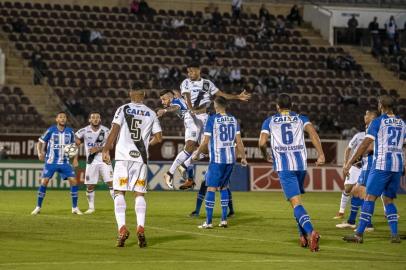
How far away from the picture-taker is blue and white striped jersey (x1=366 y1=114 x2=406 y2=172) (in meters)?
15.3

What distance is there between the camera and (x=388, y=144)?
15.4m

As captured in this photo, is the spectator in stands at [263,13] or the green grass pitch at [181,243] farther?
the spectator in stands at [263,13]

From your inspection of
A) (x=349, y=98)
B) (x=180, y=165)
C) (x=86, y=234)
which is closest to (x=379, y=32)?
(x=349, y=98)

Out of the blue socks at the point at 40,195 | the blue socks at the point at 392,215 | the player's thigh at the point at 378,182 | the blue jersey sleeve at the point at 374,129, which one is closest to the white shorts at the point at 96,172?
the blue socks at the point at 40,195

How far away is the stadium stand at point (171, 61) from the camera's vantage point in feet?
130

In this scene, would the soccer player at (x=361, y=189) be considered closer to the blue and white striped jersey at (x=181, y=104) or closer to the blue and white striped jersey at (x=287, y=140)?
the blue and white striped jersey at (x=287, y=140)

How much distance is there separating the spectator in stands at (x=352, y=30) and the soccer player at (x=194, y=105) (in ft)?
94.2

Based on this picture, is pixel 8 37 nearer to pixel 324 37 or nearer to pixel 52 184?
pixel 52 184

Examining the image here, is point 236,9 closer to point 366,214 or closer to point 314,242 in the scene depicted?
A: point 366,214

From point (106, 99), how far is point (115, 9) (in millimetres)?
8067

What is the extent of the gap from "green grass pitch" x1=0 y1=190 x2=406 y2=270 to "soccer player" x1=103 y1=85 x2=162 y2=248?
0.75 m

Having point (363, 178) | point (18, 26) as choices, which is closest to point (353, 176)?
point (363, 178)

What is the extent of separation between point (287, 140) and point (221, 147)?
3661mm

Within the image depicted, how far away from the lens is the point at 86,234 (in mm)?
16547
